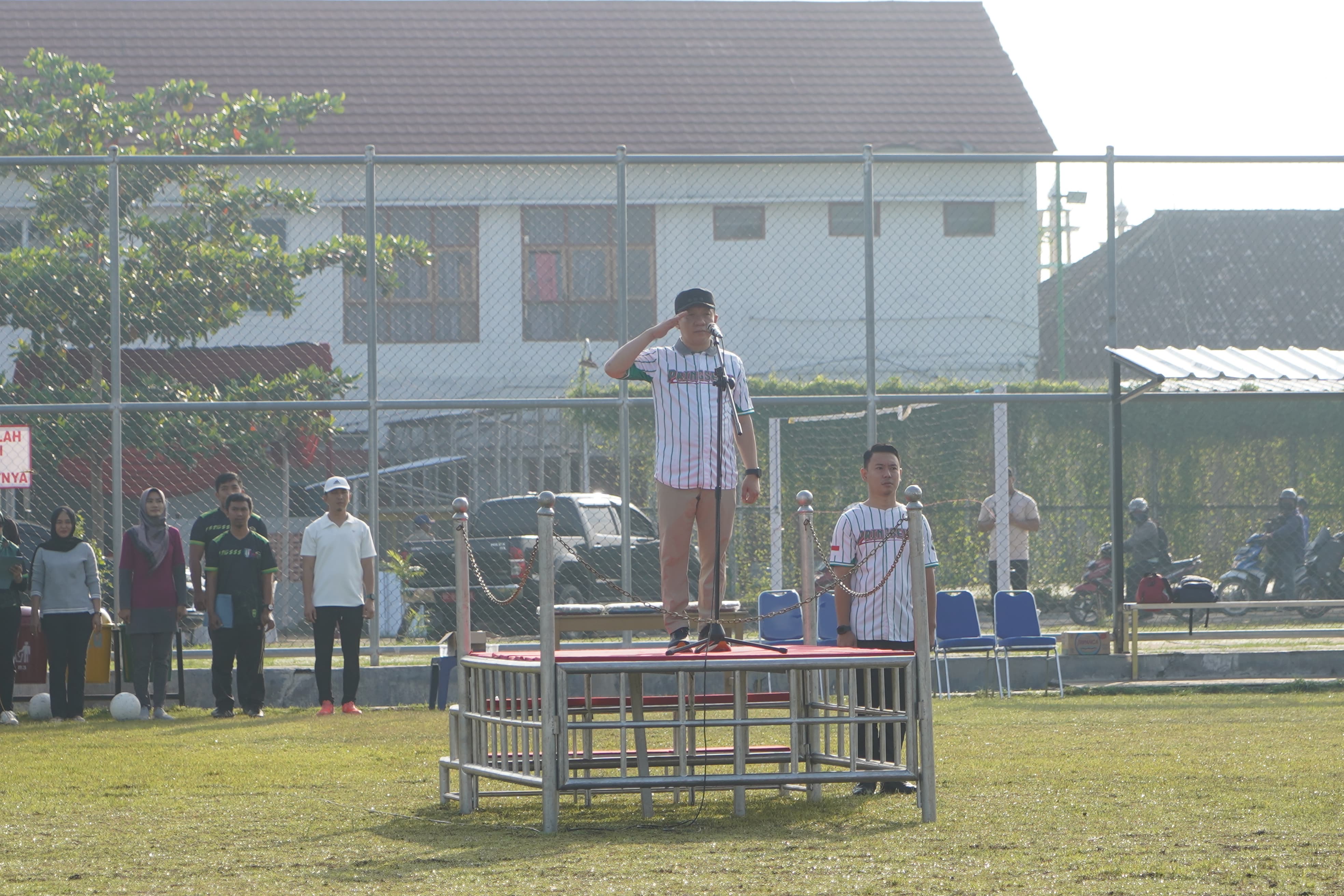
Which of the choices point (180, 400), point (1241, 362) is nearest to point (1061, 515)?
point (1241, 362)

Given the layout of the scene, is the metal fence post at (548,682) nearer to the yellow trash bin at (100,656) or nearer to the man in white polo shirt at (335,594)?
the man in white polo shirt at (335,594)

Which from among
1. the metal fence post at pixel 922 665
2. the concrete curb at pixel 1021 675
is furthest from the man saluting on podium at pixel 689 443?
the concrete curb at pixel 1021 675

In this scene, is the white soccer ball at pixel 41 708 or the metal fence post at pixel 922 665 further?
the white soccer ball at pixel 41 708

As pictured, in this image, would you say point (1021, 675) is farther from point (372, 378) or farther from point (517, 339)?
point (372, 378)

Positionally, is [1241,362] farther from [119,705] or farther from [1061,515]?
[119,705]

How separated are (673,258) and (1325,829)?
11845mm

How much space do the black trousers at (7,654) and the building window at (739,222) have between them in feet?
24.5

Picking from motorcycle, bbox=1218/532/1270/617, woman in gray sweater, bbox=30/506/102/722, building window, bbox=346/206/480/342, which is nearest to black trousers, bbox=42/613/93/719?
woman in gray sweater, bbox=30/506/102/722

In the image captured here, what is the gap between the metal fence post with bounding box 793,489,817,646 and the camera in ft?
28.3

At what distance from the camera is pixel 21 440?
13586 millimetres

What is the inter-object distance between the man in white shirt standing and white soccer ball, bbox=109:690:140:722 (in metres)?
8.28

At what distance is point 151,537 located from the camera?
13383mm

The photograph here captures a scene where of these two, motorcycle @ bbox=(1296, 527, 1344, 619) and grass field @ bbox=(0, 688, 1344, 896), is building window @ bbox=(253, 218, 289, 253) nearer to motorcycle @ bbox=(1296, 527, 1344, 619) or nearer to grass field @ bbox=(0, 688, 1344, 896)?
grass field @ bbox=(0, 688, 1344, 896)

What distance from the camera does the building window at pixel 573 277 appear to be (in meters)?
15.1
